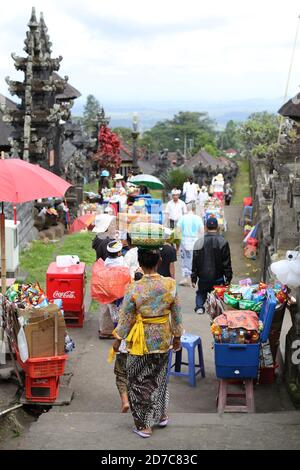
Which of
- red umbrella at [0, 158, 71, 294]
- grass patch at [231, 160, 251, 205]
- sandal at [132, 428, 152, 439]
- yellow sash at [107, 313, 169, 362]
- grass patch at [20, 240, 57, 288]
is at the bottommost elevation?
grass patch at [231, 160, 251, 205]

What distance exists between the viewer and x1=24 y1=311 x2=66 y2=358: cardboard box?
7.31 meters

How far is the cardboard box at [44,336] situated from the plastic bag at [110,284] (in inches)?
60.6

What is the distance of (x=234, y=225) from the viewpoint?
2411cm

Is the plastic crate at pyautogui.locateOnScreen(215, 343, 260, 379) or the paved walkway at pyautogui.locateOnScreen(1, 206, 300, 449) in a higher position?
the plastic crate at pyautogui.locateOnScreen(215, 343, 260, 379)

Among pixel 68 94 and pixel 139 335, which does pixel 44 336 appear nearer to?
pixel 139 335

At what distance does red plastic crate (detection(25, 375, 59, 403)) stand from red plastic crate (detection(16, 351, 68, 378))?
0.19ft

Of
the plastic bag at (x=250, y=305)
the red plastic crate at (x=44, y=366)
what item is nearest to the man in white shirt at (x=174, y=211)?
the plastic bag at (x=250, y=305)

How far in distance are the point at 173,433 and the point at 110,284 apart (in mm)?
3259

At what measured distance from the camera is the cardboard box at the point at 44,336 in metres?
7.31

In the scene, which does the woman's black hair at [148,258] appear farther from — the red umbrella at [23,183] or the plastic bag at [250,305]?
the red umbrella at [23,183]

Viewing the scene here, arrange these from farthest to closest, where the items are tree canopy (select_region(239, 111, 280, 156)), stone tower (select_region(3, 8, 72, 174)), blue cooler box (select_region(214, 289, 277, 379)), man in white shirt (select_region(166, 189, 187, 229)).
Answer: tree canopy (select_region(239, 111, 280, 156)) → stone tower (select_region(3, 8, 72, 174)) → man in white shirt (select_region(166, 189, 187, 229)) → blue cooler box (select_region(214, 289, 277, 379))

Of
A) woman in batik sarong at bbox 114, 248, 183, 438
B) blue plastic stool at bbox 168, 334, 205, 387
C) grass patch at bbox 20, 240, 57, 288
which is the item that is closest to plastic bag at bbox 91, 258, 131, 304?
blue plastic stool at bbox 168, 334, 205, 387

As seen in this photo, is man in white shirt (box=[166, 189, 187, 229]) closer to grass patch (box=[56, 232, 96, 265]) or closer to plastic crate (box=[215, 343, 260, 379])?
grass patch (box=[56, 232, 96, 265])

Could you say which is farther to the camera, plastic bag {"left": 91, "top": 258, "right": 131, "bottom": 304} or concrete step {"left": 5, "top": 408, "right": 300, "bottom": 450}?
plastic bag {"left": 91, "top": 258, "right": 131, "bottom": 304}
